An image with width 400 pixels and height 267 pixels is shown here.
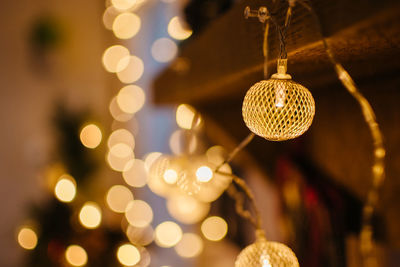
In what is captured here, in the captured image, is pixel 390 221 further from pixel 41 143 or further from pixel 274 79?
pixel 41 143

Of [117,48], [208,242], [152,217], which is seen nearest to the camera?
[208,242]

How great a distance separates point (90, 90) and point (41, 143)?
46 centimetres

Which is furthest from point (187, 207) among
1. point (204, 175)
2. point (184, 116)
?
point (204, 175)

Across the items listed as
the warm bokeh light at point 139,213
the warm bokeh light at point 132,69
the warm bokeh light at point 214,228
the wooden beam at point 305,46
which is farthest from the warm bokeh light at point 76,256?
the wooden beam at point 305,46

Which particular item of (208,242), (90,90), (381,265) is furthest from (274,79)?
(90,90)

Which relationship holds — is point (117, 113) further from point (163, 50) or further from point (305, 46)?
point (305, 46)

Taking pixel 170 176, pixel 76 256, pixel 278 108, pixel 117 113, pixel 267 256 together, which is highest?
pixel 278 108

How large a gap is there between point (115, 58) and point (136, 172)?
0.71m

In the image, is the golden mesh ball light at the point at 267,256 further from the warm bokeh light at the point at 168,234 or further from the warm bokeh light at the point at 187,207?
the warm bokeh light at the point at 168,234

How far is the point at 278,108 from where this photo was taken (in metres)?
0.36

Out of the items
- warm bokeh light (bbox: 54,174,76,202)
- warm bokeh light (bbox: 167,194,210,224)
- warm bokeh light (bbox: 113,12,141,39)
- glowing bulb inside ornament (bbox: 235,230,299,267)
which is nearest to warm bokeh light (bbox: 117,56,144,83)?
warm bokeh light (bbox: 113,12,141,39)

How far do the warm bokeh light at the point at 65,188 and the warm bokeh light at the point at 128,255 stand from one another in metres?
0.48

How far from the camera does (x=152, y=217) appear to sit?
234 cm

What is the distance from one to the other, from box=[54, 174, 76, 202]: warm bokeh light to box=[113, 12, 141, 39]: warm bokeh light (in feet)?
2.78
